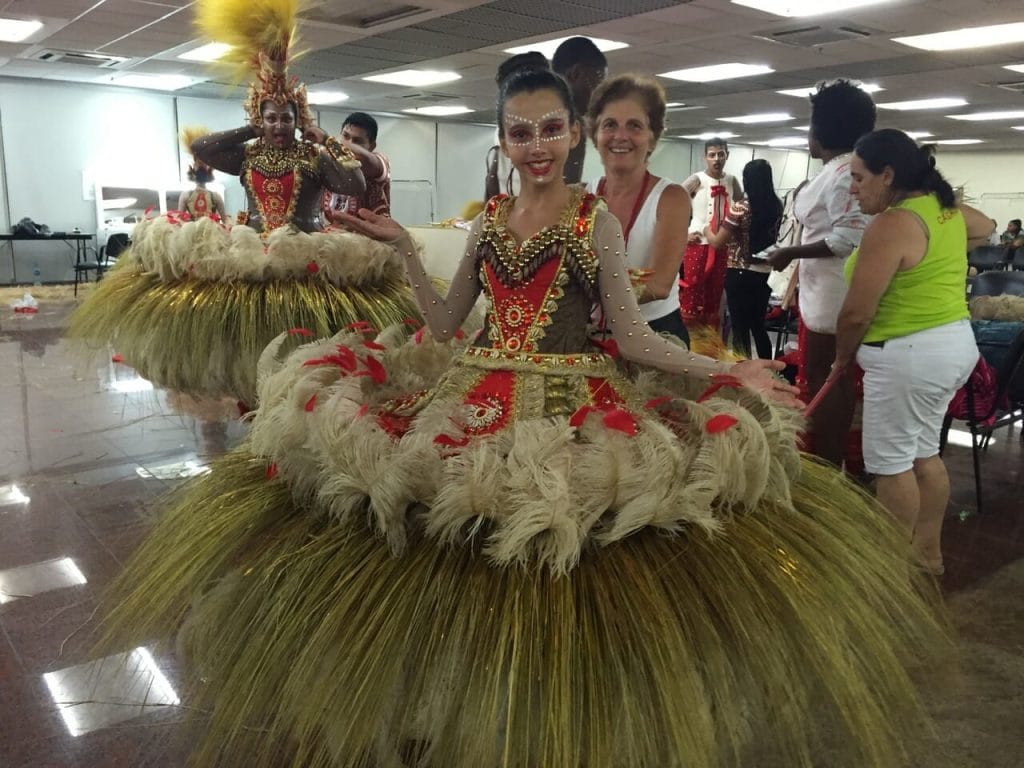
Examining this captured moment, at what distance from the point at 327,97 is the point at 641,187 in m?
11.7

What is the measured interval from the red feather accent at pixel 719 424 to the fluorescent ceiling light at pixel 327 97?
11.7m

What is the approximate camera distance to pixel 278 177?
2873mm

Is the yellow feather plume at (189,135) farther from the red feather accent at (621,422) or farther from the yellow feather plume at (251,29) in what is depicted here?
the red feather accent at (621,422)

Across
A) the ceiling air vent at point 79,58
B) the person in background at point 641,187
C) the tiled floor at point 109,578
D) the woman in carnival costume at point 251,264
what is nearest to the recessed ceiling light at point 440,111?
the ceiling air vent at point 79,58

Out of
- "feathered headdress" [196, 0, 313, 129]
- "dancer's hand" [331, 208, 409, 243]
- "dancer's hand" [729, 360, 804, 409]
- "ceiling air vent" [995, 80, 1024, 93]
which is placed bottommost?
"dancer's hand" [729, 360, 804, 409]

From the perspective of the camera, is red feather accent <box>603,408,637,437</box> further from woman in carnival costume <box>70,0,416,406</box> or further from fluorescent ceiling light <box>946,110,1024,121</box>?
fluorescent ceiling light <box>946,110,1024,121</box>

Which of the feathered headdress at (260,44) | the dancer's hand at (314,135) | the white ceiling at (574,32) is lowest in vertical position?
the dancer's hand at (314,135)

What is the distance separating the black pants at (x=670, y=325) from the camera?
1.97 meters

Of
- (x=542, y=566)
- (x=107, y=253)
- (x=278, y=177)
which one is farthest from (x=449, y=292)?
(x=107, y=253)

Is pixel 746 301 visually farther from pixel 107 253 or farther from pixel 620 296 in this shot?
pixel 107 253

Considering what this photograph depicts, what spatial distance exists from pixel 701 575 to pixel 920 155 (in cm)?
178

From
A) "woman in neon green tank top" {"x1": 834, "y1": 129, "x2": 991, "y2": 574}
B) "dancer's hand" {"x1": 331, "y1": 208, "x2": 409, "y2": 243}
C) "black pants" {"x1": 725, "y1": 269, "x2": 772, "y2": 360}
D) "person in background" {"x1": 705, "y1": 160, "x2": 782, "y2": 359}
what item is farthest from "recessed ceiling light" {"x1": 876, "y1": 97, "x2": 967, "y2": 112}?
"dancer's hand" {"x1": 331, "y1": 208, "x2": 409, "y2": 243}

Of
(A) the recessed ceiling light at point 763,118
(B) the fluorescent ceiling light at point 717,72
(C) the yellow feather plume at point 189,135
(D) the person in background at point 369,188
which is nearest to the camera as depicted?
(C) the yellow feather plume at point 189,135

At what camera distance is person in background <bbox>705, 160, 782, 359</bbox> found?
15.1 feet
